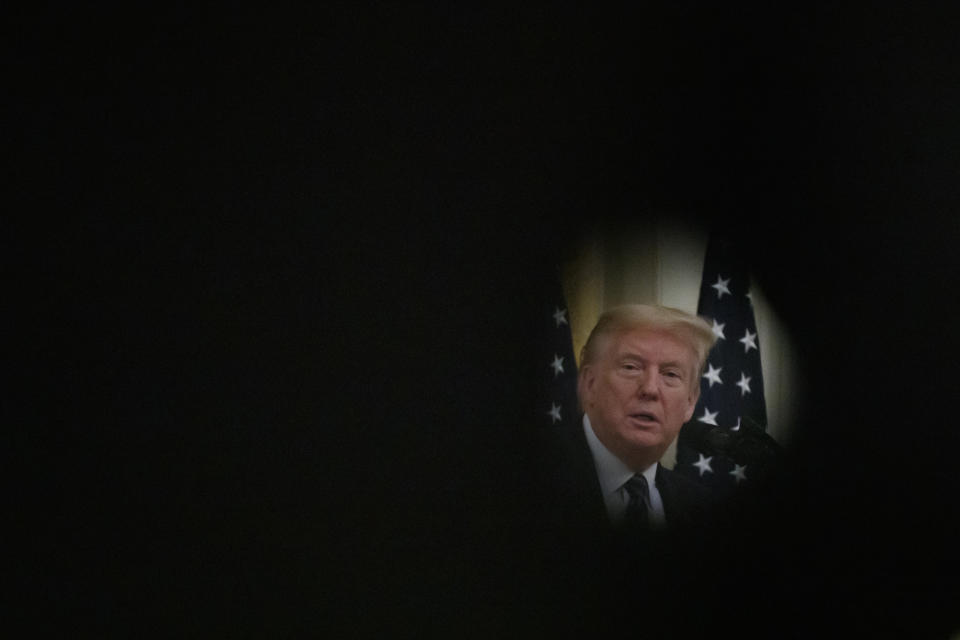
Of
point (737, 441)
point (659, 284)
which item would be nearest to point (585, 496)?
point (737, 441)

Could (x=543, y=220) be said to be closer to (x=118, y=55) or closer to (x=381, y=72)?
(x=381, y=72)

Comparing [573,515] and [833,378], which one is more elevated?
[833,378]

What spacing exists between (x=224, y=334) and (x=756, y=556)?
2.26 metres

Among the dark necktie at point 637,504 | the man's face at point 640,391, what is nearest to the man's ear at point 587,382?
the man's face at point 640,391

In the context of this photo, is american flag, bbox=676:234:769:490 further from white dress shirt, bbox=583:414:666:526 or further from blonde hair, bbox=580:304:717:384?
white dress shirt, bbox=583:414:666:526

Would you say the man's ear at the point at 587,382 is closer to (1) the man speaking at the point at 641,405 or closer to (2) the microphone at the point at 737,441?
(1) the man speaking at the point at 641,405

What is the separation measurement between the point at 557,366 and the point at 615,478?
1.65 feet

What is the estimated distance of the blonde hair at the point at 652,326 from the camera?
13.3 feet

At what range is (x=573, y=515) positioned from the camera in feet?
13.2

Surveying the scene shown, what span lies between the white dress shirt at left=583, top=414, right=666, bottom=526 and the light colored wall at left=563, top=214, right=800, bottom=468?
4.9 inches

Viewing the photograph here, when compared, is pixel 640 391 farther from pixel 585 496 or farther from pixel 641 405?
pixel 585 496

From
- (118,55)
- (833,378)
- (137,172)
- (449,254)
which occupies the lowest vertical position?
(833,378)

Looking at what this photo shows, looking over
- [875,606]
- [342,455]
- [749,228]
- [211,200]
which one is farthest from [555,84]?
[875,606]

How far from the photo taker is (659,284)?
4059mm
